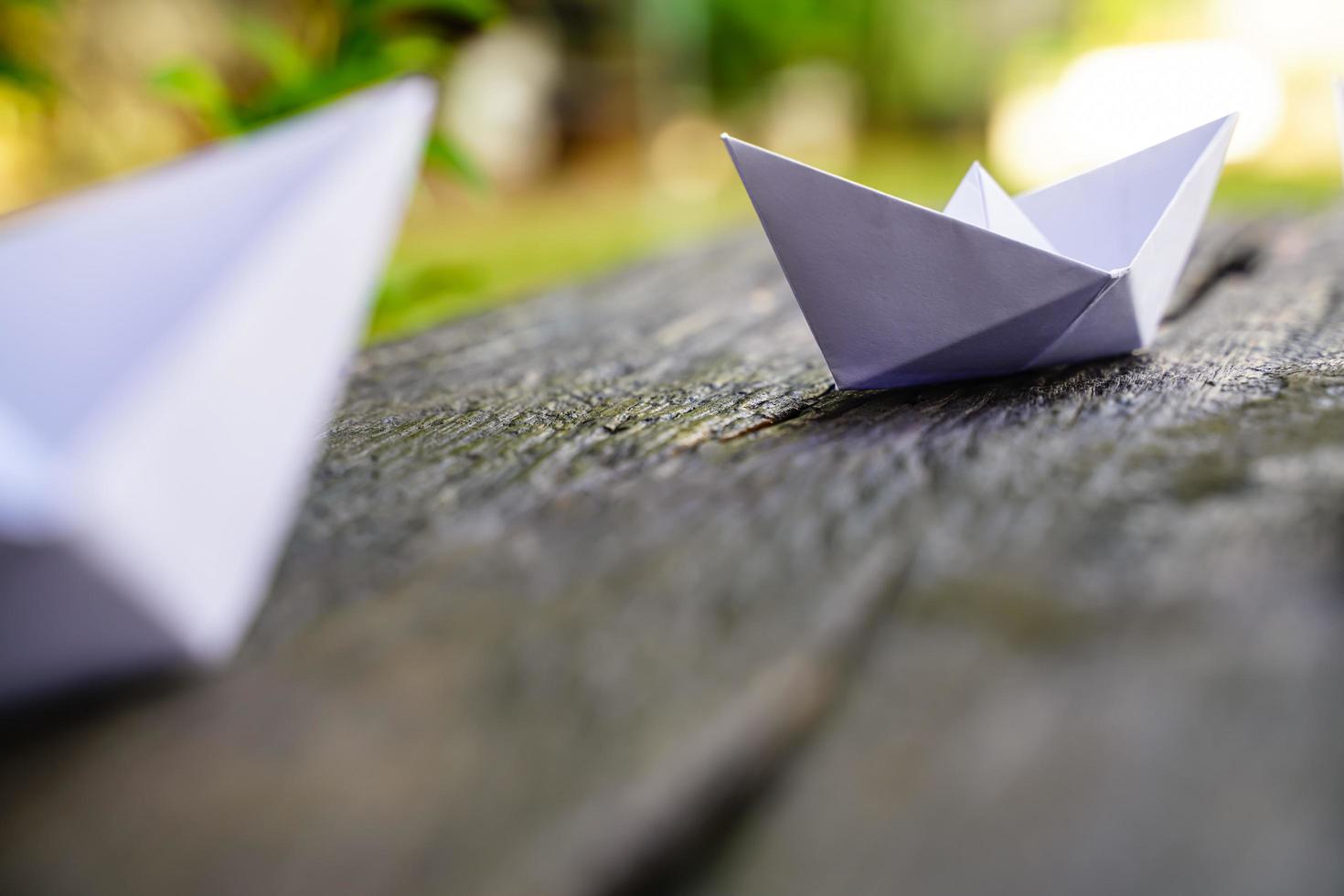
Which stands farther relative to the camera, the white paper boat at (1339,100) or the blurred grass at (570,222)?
the blurred grass at (570,222)

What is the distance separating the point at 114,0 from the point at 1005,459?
3.58 m

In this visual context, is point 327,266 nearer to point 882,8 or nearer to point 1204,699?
point 1204,699

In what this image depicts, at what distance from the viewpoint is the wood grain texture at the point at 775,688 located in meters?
0.17

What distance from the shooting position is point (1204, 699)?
19 cm

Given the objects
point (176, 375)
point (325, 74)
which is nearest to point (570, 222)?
point (325, 74)

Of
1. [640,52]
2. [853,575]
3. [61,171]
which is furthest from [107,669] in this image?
[640,52]

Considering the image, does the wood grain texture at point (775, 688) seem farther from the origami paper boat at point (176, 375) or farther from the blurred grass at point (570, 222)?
the blurred grass at point (570, 222)

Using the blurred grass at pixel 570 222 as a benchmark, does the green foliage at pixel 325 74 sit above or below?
above

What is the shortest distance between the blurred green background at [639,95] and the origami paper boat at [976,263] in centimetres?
55

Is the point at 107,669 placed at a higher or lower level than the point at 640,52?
lower

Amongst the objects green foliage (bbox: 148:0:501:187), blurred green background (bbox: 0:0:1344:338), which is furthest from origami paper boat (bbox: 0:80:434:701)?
green foliage (bbox: 148:0:501:187)

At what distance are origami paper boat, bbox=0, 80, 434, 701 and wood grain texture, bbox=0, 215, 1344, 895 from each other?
29mm

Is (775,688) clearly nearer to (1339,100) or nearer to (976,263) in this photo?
(976,263)

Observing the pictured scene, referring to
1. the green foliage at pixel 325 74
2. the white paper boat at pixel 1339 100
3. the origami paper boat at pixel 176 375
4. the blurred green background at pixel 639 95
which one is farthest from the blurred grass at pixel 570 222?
the white paper boat at pixel 1339 100
